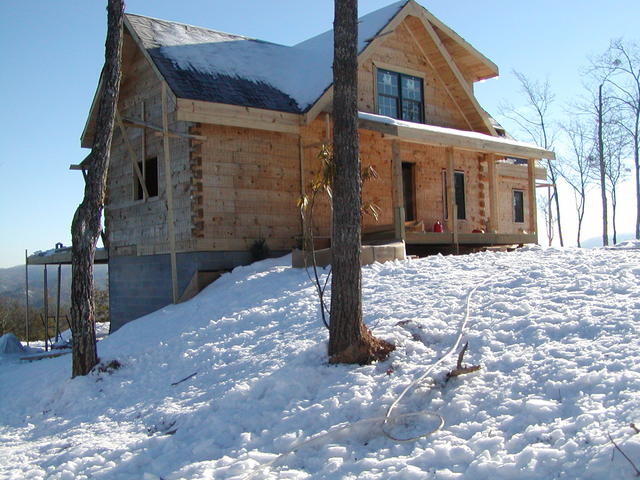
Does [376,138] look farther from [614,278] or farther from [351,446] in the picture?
[351,446]

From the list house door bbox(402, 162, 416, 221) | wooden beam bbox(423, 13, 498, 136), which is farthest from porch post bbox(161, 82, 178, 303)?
wooden beam bbox(423, 13, 498, 136)

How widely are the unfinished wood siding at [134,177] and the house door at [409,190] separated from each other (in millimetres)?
6611

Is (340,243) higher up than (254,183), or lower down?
lower down

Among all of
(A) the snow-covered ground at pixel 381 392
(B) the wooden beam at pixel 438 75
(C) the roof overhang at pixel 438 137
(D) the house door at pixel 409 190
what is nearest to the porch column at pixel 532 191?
(C) the roof overhang at pixel 438 137

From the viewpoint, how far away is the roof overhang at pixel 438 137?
45.7 feet

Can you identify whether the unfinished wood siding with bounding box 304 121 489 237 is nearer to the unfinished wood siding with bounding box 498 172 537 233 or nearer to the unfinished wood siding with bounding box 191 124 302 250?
the unfinished wood siding with bounding box 191 124 302 250

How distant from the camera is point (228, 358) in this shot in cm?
879

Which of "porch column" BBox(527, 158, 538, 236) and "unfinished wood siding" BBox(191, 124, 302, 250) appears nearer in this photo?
"unfinished wood siding" BBox(191, 124, 302, 250)

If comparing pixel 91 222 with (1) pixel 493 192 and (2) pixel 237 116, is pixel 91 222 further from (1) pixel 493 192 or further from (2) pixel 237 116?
(1) pixel 493 192

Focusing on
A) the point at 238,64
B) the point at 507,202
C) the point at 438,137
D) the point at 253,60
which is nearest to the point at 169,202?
the point at 238,64

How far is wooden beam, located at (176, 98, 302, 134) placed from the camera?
1300cm

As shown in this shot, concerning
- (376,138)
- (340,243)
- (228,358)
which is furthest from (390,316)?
(376,138)

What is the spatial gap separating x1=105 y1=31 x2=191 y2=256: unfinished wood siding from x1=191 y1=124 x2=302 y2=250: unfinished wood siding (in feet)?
1.28

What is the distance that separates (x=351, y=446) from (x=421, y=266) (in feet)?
21.0
